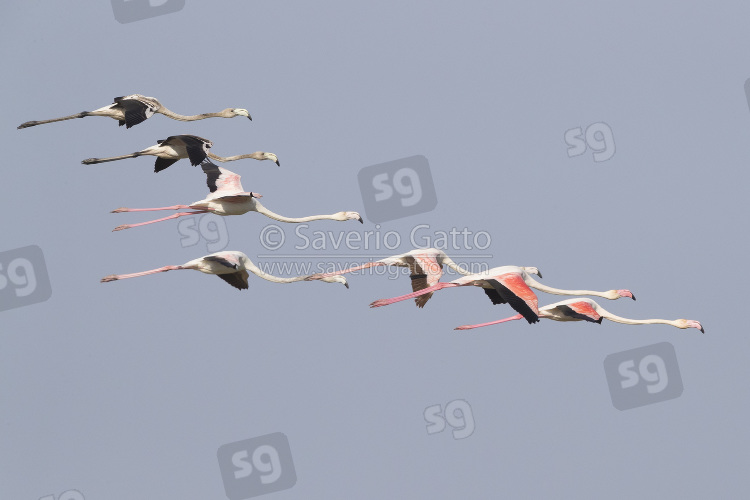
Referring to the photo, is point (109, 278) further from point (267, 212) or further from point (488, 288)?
point (488, 288)

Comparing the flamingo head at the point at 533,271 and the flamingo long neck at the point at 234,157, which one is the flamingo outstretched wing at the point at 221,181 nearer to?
the flamingo long neck at the point at 234,157

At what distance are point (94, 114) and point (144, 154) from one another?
115 centimetres

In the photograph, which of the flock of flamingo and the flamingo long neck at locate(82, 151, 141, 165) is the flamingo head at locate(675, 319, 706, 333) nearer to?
the flock of flamingo

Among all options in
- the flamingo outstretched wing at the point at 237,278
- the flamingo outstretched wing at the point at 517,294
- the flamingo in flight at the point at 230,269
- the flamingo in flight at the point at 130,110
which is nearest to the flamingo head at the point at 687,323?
the flamingo outstretched wing at the point at 517,294

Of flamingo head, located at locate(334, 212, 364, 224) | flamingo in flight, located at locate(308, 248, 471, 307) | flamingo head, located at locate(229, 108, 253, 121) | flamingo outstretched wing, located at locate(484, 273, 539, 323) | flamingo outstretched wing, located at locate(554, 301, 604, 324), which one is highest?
flamingo head, located at locate(229, 108, 253, 121)

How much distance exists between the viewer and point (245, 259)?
26766mm

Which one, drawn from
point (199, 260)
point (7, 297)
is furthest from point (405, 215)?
point (7, 297)

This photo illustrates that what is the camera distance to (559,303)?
2603 centimetres

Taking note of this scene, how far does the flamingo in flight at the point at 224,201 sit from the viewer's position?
27.3 m

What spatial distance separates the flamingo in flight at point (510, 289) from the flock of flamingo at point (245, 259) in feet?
0.05

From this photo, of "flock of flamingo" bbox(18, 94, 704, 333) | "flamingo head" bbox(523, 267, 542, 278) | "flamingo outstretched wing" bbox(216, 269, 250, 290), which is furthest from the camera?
"flamingo outstretched wing" bbox(216, 269, 250, 290)

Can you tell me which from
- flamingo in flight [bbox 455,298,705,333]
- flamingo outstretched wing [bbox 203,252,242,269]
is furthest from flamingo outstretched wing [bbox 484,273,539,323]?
flamingo outstretched wing [bbox 203,252,242,269]

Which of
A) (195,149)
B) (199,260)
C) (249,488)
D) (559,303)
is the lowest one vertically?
(249,488)

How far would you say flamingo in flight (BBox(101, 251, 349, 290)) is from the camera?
2617 cm
